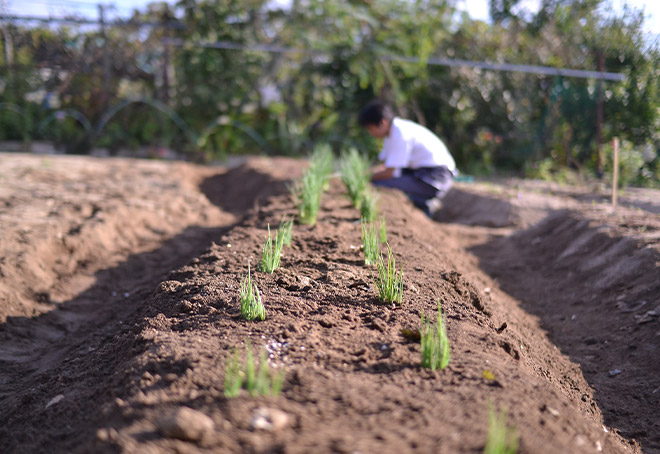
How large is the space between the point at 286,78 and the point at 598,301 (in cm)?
673

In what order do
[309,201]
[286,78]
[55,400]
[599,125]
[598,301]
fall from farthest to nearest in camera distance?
[286,78], [599,125], [309,201], [598,301], [55,400]

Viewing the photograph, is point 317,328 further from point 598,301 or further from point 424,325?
point 598,301

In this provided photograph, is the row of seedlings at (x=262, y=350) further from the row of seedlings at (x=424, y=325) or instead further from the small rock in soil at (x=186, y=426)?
the row of seedlings at (x=424, y=325)

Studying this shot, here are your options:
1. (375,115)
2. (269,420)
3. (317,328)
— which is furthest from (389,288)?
(375,115)

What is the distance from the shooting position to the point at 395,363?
1.79m

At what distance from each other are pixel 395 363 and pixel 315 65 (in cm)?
781

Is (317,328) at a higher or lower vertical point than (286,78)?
lower

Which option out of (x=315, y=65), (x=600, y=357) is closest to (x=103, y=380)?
(x=600, y=357)

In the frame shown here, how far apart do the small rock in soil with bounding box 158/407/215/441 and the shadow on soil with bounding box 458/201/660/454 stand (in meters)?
1.65

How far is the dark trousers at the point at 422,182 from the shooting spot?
522 cm

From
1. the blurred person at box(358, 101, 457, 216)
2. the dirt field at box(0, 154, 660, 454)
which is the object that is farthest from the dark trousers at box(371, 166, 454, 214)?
the dirt field at box(0, 154, 660, 454)

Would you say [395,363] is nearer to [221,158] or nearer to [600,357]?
[600,357]

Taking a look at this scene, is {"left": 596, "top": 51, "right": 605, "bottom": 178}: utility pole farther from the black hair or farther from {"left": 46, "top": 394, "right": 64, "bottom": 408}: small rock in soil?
{"left": 46, "top": 394, "right": 64, "bottom": 408}: small rock in soil

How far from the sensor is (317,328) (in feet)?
6.68
